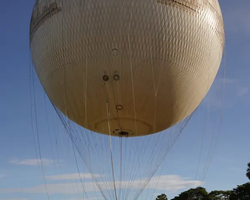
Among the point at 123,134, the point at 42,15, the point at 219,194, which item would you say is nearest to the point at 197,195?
the point at 219,194

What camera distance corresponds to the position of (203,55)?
43.0 feet

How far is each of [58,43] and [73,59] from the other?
97 cm

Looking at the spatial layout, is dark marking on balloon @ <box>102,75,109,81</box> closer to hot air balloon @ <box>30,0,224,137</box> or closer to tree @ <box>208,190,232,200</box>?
hot air balloon @ <box>30,0,224,137</box>

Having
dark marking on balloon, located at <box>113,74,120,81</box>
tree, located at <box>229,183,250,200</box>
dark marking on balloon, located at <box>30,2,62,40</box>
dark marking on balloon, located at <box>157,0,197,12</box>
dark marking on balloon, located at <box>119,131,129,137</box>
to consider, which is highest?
dark marking on balloon, located at <box>30,2,62,40</box>

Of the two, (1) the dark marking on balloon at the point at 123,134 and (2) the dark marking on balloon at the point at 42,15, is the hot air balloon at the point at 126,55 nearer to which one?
(2) the dark marking on balloon at the point at 42,15

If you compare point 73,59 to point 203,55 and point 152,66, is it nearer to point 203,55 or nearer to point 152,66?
point 152,66

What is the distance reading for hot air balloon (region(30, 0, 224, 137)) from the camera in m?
11.5

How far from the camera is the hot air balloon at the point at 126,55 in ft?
37.7

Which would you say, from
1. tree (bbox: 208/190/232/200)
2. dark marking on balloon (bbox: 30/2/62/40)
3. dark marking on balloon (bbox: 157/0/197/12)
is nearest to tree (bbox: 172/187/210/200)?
tree (bbox: 208/190/232/200)

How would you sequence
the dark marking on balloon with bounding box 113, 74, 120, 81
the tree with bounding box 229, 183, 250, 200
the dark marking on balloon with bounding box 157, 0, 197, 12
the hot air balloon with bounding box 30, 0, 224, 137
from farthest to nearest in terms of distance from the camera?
1. the tree with bounding box 229, 183, 250, 200
2. the dark marking on balloon with bounding box 113, 74, 120, 81
3. the dark marking on balloon with bounding box 157, 0, 197, 12
4. the hot air balloon with bounding box 30, 0, 224, 137

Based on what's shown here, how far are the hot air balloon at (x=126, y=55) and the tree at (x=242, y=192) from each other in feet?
85.2

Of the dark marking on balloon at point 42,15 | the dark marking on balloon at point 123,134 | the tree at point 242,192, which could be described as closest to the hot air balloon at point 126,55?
the dark marking on balloon at point 42,15

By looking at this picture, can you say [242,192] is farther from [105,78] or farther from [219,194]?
[105,78]

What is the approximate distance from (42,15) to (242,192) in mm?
32819
